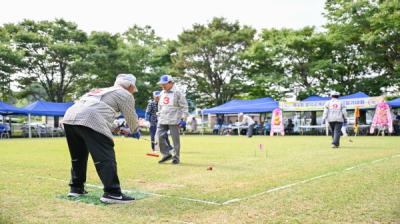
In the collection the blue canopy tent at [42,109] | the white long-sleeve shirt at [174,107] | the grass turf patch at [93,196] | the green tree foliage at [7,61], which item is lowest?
the grass turf patch at [93,196]

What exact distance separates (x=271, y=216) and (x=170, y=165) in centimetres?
465

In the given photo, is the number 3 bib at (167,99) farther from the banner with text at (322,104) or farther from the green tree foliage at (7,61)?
the green tree foliage at (7,61)

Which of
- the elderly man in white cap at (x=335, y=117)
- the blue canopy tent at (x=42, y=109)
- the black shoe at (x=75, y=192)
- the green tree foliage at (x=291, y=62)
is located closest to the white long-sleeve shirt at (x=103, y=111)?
the black shoe at (x=75, y=192)

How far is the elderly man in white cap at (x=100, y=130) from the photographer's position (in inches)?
182

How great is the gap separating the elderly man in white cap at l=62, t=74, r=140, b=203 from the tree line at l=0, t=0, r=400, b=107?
85.2 ft

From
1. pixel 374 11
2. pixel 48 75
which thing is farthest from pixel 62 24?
pixel 374 11

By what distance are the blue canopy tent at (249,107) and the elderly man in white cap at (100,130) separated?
2437 centimetres

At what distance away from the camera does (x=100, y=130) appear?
467 cm

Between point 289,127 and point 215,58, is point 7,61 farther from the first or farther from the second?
point 289,127

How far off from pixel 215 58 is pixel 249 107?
371 inches

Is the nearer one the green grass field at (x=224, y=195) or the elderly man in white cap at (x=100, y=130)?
the green grass field at (x=224, y=195)

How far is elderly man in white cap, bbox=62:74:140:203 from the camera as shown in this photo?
15.2 ft

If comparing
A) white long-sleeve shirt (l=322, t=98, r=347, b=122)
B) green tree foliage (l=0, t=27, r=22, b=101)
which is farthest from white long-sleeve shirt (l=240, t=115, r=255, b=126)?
green tree foliage (l=0, t=27, r=22, b=101)

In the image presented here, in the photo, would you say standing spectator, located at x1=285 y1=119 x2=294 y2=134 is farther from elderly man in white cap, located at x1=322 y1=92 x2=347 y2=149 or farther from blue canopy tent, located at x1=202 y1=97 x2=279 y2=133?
elderly man in white cap, located at x1=322 y1=92 x2=347 y2=149
